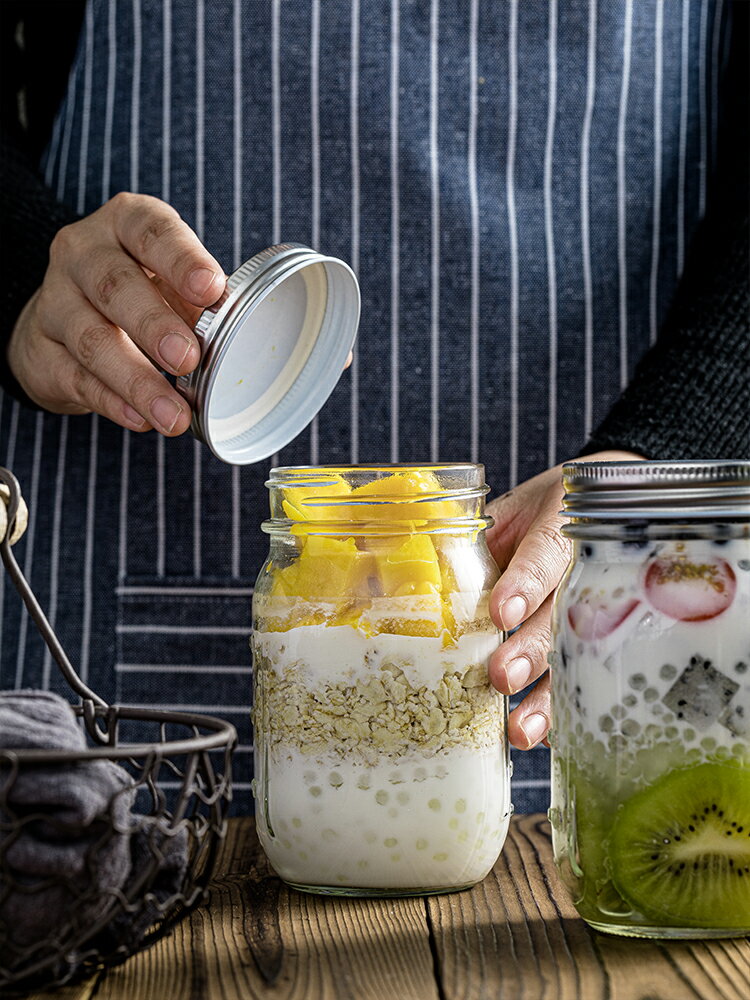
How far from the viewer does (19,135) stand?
1.07m

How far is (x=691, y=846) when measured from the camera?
46 centimetres

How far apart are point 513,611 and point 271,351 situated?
0.25 metres

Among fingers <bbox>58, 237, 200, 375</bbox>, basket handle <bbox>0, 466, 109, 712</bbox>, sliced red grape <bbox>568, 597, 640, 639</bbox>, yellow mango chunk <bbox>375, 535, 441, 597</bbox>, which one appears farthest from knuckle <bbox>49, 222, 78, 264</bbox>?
sliced red grape <bbox>568, 597, 640, 639</bbox>

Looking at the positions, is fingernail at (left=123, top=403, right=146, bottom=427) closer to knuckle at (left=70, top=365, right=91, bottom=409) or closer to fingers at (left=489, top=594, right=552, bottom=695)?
knuckle at (left=70, top=365, right=91, bottom=409)

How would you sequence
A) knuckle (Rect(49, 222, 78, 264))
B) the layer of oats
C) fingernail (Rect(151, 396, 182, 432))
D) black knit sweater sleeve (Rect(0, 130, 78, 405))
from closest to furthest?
the layer of oats, fingernail (Rect(151, 396, 182, 432)), knuckle (Rect(49, 222, 78, 264)), black knit sweater sleeve (Rect(0, 130, 78, 405))

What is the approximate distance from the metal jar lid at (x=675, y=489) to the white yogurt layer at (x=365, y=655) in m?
0.12

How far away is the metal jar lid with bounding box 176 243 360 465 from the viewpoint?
2.04 feet

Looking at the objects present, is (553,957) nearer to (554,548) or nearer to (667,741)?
(667,741)

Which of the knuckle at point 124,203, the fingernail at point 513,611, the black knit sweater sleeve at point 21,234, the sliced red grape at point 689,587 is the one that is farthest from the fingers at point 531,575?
the black knit sweater sleeve at point 21,234

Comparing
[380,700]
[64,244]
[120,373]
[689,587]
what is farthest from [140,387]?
[689,587]

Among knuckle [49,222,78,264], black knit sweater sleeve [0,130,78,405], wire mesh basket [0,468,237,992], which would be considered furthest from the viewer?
black knit sweater sleeve [0,130,78,405]

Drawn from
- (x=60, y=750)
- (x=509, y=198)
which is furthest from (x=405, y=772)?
(x=509, y=198)

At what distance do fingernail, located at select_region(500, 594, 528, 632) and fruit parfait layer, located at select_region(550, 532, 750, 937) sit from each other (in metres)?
0.08

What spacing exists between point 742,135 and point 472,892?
751 millimetres
